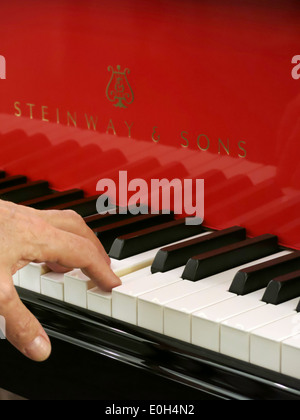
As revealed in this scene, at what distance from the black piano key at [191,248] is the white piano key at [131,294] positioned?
2.1 inches

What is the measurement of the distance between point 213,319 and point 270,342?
0.12m

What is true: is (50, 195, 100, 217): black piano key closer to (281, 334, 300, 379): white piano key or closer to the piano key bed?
the piano key bed

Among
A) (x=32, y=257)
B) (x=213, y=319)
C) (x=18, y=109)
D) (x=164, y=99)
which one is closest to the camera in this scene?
(x=213, y=319)

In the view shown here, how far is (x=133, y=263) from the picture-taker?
179cm

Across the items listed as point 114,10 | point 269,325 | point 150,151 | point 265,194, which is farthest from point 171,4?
point 269,325

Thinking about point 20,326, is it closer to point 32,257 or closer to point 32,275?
point 32,257

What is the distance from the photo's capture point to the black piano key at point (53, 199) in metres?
2.14

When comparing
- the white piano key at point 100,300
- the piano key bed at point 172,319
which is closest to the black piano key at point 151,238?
the piano key bed at point 172,319

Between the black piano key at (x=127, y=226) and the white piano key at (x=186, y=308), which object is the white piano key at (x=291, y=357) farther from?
the black piano key at (x=127, y=226)

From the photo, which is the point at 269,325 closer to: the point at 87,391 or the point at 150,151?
the point at 87,391

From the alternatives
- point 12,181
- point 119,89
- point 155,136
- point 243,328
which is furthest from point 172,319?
point 12,181

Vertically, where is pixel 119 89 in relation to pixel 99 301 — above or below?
above

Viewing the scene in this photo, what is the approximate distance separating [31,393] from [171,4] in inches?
34.2

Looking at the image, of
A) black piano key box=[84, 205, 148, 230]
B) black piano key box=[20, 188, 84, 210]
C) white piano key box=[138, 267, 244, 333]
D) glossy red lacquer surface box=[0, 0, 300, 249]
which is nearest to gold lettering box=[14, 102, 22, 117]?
glossy red lacquer surface box=[0, 0, 300, 249]
